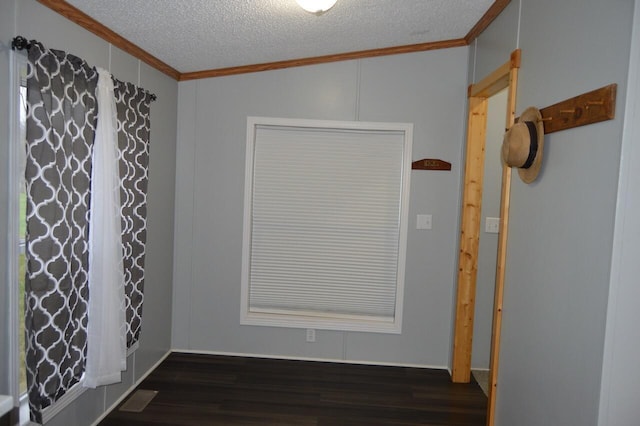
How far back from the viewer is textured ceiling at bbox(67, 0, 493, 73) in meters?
2.38

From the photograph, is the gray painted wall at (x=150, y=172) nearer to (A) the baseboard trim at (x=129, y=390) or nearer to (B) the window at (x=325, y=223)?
(A) the baseboard trim at (x=129, y=390)

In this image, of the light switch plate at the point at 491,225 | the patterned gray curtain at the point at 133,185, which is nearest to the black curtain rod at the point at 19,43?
the patterned gray curtain at the point at 133,185

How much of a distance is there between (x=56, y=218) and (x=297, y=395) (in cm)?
201

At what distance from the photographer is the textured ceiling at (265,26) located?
2385mm

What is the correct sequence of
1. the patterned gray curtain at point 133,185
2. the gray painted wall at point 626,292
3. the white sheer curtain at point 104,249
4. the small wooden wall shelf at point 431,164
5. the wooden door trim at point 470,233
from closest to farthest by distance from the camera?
the gray painted wall at point 626,292
the white sheer curtain at point 104,249
the patterned gray curtain at point 133,185
the wooden door trim at point 470,233
the small wooden wall shelf at point 431,164

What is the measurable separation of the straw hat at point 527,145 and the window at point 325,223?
1444 mm

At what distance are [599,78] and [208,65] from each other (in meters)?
2.75

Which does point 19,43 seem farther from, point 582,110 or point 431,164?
point 431,164

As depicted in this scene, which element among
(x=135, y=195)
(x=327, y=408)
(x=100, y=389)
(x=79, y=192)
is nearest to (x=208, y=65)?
(x=135, y=195)

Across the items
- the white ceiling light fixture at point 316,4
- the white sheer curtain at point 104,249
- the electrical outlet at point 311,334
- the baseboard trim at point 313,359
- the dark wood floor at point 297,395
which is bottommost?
the dark wood floor at point 297,395

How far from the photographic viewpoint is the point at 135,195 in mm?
2879

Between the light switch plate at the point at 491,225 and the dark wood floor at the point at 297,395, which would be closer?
the dark wood floor at the point at 297,395

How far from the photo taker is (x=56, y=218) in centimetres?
205

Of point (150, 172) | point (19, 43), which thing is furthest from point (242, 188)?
point (19, 43)
